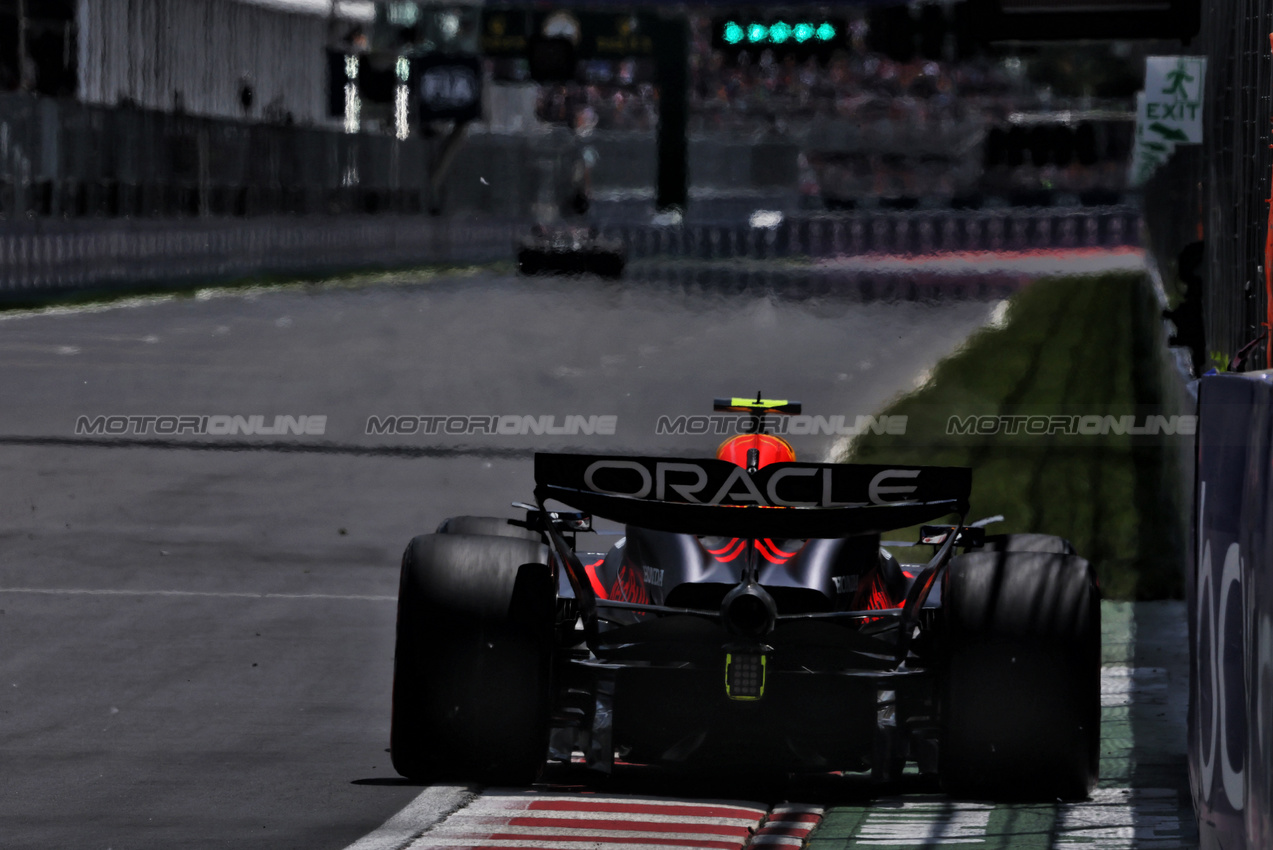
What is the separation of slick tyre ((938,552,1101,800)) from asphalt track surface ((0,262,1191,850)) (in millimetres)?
1072

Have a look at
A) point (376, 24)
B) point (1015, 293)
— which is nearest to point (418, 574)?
point (1015, 293)

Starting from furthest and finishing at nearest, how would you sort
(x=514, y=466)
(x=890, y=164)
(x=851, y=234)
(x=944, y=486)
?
1. (x=890, y=164)
2. (x=851, y=234)
3. (x=514, y=466)
4. (x=944, y=486)

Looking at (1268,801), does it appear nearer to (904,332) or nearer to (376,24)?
(904,332)

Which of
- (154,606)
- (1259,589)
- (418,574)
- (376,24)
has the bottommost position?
(154,606)

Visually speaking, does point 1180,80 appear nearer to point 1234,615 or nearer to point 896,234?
point 1234,615

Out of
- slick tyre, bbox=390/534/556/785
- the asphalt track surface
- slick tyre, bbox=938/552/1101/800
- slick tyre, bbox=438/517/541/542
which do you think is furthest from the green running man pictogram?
slick tyre, bbox=390/534/556/785

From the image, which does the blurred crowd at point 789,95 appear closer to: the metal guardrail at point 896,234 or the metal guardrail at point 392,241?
the metal guardrail at point 392,241

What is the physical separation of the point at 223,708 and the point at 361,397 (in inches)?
489

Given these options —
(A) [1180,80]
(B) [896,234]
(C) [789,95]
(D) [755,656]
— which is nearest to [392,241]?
(B) [896,234]

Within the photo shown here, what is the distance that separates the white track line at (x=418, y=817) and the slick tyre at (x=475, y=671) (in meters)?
0.19

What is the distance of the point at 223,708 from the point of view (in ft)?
27.0

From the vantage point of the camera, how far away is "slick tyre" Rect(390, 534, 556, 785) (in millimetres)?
6207

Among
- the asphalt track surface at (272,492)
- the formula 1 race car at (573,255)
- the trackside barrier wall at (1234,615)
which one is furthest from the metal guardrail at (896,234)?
the trackside barrier wall at (1234,615)

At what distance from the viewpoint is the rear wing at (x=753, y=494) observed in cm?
618
